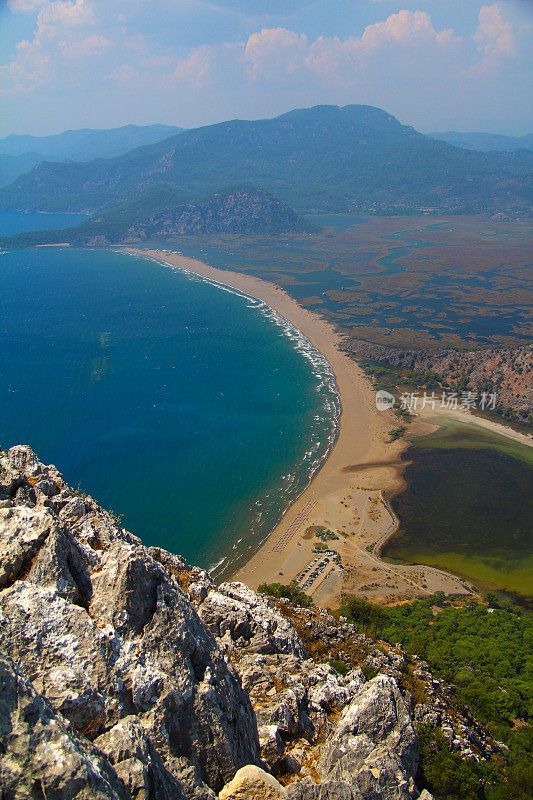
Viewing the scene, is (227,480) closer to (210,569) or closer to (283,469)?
(283,469)

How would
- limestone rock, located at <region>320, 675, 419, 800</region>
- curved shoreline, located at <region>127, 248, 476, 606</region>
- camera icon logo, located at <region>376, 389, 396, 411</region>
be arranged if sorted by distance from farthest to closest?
1. camera icon logo, located at <region>376, 389, 396, 411</region>
2. curved shoreline, located at <region>127, 248, 476, 606</region>
3. limestone rock, located at <region>320, 675, 419, 800</region>

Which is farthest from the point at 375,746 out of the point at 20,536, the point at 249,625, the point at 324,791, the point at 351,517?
the point at 351,517

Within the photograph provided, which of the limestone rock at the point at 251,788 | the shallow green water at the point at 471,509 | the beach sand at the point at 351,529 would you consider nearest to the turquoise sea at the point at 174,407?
the beach sand at the point at 351,529

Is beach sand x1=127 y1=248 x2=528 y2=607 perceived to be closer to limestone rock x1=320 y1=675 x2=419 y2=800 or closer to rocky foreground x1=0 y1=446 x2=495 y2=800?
limestone rock x1=320 y1=675 x2=419 y2=800

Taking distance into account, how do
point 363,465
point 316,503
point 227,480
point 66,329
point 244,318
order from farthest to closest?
point 244,318 < point 66,329 < point 363,465 < point 227,480 < point 316,503

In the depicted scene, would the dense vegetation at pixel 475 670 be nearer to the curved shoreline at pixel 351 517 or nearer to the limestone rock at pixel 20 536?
the curved shoreline at pixel 351 517

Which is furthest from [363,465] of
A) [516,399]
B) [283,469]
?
[516,399]

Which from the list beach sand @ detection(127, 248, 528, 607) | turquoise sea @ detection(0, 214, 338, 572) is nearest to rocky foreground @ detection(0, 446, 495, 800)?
beach sand @ detection(127, 248, 528, 607)

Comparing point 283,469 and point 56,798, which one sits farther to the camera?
point 283,469
